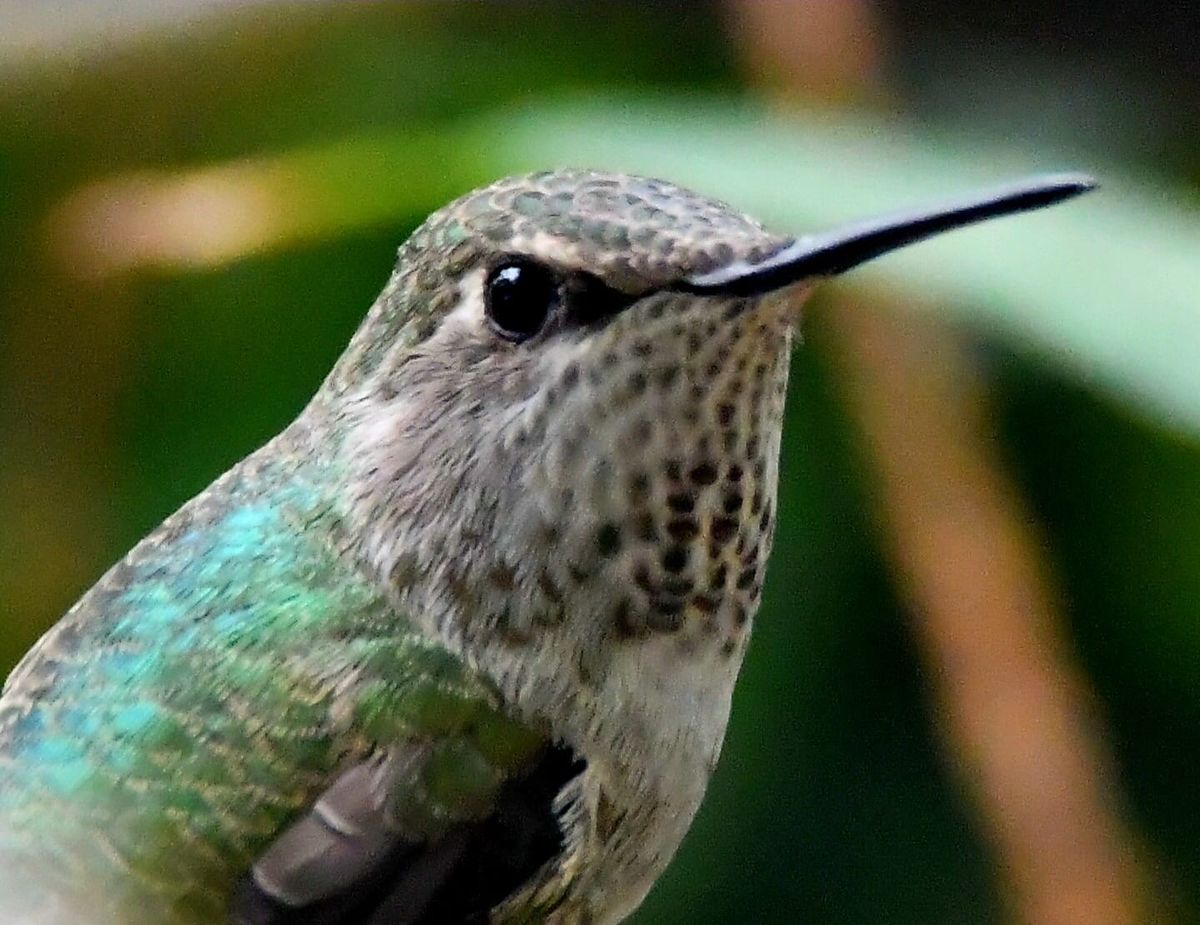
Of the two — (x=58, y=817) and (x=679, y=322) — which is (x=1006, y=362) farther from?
(x=58, y=817)

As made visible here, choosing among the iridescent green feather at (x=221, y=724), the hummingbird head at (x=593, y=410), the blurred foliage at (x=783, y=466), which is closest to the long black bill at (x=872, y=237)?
the hummingbird head at (x=593, y=410)

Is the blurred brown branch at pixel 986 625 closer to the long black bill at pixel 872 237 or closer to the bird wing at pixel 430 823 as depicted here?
the bird wing at pixel 430 823

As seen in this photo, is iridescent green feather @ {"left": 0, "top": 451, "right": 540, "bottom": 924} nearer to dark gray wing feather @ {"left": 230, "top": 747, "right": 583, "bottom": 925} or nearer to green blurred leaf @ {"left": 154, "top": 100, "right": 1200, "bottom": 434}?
dark gray wing feather @ {"left": 230, "top": 747, "right": 583, "bottom": 925}

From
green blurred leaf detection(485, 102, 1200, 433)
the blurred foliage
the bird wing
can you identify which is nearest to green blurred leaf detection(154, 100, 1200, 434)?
green blurred leaf detection(485, 102, 1200, 433)

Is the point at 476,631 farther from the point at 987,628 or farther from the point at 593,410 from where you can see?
the point at 987,628

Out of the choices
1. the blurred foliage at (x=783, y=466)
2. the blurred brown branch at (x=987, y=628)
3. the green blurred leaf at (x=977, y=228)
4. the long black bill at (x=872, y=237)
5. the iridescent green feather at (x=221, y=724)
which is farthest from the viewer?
the blurred foliage at (x=783, y=466)

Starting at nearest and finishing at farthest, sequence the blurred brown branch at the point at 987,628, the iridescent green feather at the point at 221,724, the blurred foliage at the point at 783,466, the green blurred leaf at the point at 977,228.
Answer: the iridescent green feather at the point at 221,724 → the green blurred leaf at the point at 977,228 → the blurred brown branch at the point at 987,628 → the blurred foliage at the point at 783,466
